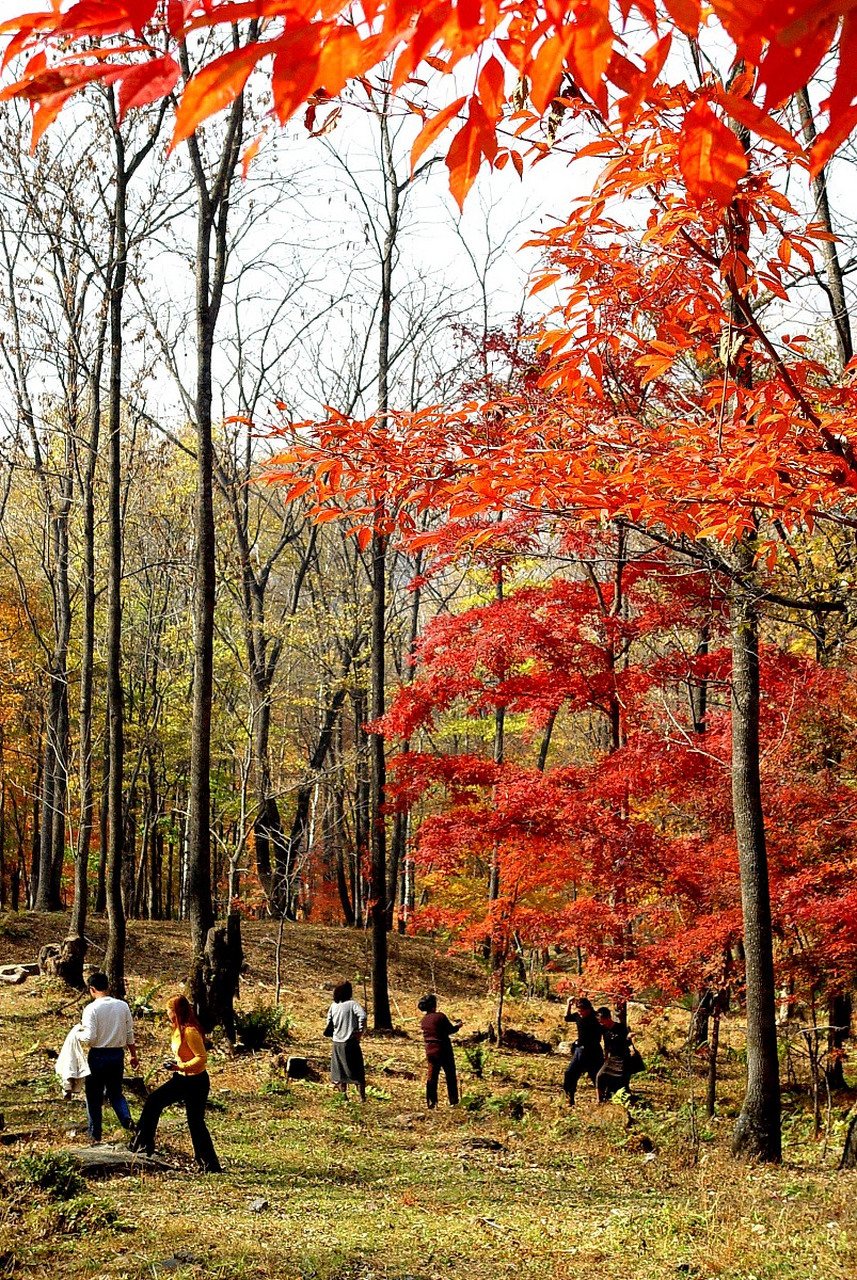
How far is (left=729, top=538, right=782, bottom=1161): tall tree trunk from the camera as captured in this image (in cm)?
819

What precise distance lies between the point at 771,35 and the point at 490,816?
12076 mm

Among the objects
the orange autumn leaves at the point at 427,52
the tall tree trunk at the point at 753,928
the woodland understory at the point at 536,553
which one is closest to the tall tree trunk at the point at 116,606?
the woodland understory at the point at 536,553

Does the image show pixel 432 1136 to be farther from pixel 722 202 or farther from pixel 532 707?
pixel 722 202

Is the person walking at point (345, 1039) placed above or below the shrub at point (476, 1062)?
above

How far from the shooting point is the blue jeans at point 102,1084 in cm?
750

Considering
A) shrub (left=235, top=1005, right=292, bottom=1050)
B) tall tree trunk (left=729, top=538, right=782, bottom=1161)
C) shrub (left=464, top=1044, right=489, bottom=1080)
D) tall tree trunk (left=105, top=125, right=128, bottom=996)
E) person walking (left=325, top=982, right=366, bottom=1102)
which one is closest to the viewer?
tall tree trunk (left=729, top=538, right=782, bottom=1161)

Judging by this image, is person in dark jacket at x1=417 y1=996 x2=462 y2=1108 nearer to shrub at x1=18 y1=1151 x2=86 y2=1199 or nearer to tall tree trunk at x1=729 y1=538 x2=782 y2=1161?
tall tree trunk at x1=729 y1=538 x2=782 y2=1161

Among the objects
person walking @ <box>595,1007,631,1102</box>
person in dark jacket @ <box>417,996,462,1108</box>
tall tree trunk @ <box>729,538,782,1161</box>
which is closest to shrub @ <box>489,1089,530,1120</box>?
person in dark jacket @ <box>417,996,462,1108</box>

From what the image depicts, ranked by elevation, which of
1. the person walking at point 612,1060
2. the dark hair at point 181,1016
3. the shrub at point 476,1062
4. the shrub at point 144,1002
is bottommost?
the shrub at point 476,1062

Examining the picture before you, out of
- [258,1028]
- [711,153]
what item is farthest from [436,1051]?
[711,153]

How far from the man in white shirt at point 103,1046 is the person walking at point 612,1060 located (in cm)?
602

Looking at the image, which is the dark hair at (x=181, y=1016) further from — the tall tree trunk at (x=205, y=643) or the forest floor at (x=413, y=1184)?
the tall tree trunk at (x=205, y=643)

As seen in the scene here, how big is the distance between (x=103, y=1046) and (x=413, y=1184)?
258 centimetres

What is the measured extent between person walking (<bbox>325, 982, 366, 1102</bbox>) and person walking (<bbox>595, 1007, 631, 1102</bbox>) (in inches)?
113
